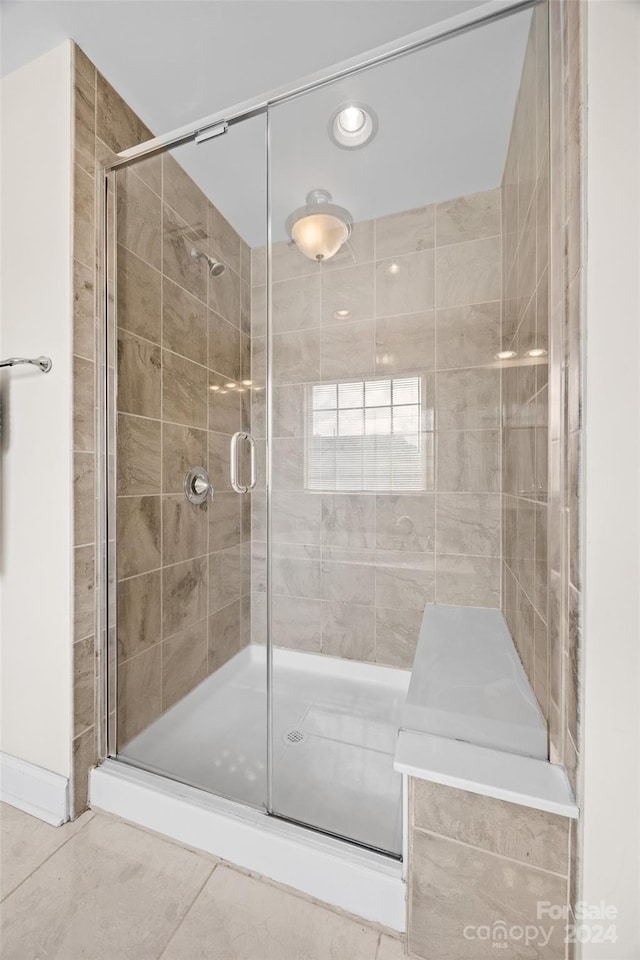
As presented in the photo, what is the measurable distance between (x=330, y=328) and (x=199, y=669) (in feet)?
4.48

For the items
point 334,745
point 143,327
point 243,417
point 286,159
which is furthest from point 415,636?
point 286,159

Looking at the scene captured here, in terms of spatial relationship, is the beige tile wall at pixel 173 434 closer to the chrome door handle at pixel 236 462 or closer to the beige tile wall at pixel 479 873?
the chrome door handle at pixel 236 462

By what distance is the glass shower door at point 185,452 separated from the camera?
133 centimetres

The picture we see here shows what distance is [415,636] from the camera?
4.93ft

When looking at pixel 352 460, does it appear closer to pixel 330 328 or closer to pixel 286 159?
pixel 330 328

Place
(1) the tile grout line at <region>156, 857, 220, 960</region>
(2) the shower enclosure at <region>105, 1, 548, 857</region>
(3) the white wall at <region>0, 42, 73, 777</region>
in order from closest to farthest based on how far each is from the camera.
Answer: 1. (1) the tile grout line at <region>156, 857, 220, 960</region>
2. (3) the white wall at <region>0, 42, 73, 777</region>
3. (2) the shower enclosure at <region>105, 1, 548, 857</region>

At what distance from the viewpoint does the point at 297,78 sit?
129 cm

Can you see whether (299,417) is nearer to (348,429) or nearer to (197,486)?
(348,429)

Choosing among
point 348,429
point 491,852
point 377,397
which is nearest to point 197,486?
point 348,429

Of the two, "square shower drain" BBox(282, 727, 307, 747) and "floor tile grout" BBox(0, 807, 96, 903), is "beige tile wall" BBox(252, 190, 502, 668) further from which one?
"floor tile grout" BBox(0, 807, 96, 903)

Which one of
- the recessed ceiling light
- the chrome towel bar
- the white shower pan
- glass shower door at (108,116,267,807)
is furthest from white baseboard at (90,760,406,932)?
the recessed ceiling light

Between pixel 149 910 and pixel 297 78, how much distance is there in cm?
234

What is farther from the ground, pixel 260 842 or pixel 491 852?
pixel 491 852

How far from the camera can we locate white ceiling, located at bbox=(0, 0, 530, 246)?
1.09 meters
